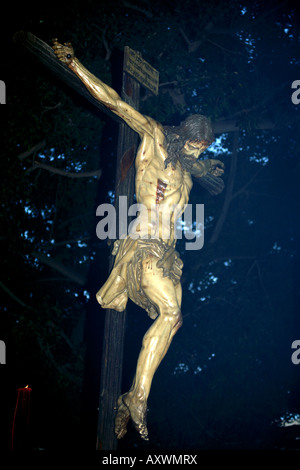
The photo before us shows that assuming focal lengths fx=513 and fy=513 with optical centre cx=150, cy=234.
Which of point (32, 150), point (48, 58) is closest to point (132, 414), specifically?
point (48, 58)

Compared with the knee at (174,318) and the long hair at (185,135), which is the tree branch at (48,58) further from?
the knee at (174,318)

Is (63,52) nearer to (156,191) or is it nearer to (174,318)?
(156,191)

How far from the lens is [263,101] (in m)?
→ 9.68

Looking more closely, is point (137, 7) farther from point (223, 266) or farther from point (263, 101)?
point (223, 266)

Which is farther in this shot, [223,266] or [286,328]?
[223,266]

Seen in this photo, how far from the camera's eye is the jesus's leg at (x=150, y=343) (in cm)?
339

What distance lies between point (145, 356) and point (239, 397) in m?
7.20

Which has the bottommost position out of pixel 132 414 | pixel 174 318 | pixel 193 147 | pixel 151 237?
pixel 132 414

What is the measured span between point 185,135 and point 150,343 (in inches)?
64.4

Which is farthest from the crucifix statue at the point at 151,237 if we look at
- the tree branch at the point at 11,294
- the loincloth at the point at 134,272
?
the tree branch at the point at 11,294

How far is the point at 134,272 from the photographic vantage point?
3.74m

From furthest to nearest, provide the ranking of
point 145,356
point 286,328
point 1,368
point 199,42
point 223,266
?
1. point 223,266
2. point 286,328
3. point 199,42
4. point 1,368
5. point 145,356
